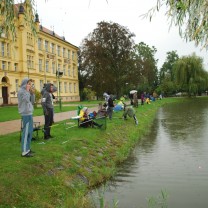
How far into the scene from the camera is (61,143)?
10375mm

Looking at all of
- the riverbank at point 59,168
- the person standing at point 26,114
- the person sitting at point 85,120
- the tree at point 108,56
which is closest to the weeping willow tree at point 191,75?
the tree at point 108,56

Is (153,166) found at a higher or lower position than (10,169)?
lower

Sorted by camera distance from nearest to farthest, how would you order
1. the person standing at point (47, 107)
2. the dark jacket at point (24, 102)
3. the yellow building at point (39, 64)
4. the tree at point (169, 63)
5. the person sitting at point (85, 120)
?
the dark jacket at point (24, 102), the person standing at point (47, 107), the person sitting at point (85, 120), the yellow building at point (39, 64), the tree at point (169, 63)

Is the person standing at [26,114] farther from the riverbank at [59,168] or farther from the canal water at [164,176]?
the canal water at [164,176]

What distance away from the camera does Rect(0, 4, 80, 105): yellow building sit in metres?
45.2

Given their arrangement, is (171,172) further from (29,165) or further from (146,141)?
(146,141)

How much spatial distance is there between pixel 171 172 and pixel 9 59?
40.9 m

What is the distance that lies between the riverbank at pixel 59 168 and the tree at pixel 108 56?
36.1 meters

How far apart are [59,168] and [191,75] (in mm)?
58021

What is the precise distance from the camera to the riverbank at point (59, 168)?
20.3 ft

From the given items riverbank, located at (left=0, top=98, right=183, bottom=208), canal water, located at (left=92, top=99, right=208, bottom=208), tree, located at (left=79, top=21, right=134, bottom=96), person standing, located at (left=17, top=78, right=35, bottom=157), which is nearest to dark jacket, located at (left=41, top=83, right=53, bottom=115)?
riverbank, located at (left=0, top=98, right=183, bottom=208)

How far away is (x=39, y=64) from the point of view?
54.8 meters

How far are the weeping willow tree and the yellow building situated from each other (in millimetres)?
21652

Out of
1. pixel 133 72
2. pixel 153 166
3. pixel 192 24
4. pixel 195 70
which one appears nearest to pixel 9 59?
A: pixel 133 72
